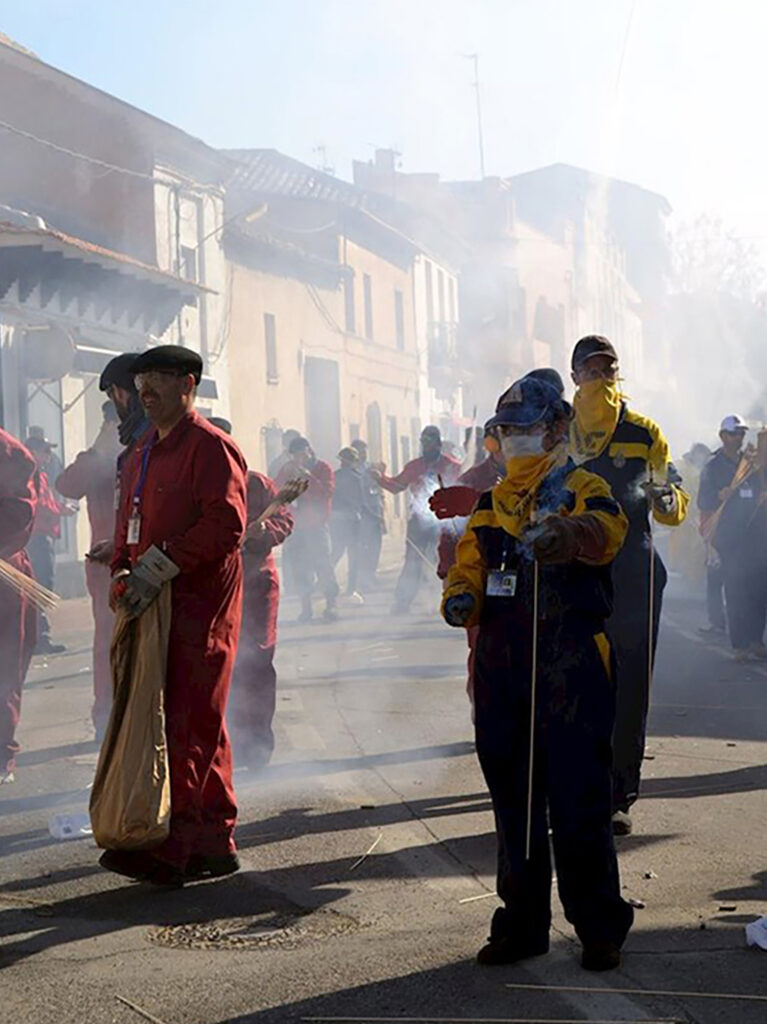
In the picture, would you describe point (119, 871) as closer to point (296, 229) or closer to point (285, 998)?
point (285, 998)

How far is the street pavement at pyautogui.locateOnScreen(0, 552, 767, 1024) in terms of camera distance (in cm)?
441

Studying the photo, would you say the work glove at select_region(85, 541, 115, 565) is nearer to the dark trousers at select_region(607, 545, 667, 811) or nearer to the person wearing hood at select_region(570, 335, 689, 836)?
the person wearing hood at select_region(570, 335, 689, 836)

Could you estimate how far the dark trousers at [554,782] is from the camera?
15.1ft

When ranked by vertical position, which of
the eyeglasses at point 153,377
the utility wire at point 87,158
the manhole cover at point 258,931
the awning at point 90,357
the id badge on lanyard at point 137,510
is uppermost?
the utility wire at point 87,158

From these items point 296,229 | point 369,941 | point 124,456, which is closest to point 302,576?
point 124,456

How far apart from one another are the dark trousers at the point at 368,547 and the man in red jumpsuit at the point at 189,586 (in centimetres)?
1469

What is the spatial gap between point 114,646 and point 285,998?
1.71 metres

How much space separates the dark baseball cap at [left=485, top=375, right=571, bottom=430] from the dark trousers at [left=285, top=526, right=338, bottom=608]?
1328 cm

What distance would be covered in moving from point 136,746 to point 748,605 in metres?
A: 7.98

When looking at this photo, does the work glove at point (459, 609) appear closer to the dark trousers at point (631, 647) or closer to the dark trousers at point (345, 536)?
the dark trousers at point (631, 647)

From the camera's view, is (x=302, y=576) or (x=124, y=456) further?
(x=302, y=576)

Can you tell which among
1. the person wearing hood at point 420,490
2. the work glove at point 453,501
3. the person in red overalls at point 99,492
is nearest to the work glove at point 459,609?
the work glove at point 453,501

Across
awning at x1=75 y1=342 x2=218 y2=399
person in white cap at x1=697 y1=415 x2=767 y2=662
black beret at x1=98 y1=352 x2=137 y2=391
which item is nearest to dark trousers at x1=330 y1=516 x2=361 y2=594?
awning at x1=75 y1=342 x2=218 y2=399

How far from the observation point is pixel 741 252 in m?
67.8
